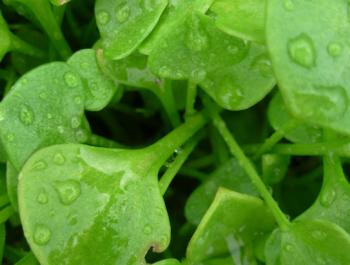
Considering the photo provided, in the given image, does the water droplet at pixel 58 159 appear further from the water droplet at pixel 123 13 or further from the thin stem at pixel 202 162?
the thin stem at pixel 202 162

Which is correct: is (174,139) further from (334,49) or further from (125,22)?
(334,49)

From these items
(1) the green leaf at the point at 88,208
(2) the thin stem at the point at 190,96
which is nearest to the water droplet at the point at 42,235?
(1) the green leaf at the point at 88,208

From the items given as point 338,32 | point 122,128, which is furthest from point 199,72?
point 122,128

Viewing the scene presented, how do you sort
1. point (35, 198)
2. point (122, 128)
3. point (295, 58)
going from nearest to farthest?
point (295, 58), point (35, 198), point (122, 128)

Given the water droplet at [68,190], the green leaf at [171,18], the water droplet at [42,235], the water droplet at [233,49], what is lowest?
the water droplet at [42,235]

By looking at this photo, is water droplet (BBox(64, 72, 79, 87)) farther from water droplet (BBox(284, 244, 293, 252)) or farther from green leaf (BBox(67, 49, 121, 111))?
water droplet (BBox(284, 244, 293, 252))

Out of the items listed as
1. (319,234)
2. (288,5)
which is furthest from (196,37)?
(319,234)

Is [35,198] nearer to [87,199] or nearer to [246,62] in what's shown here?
[87,199]
